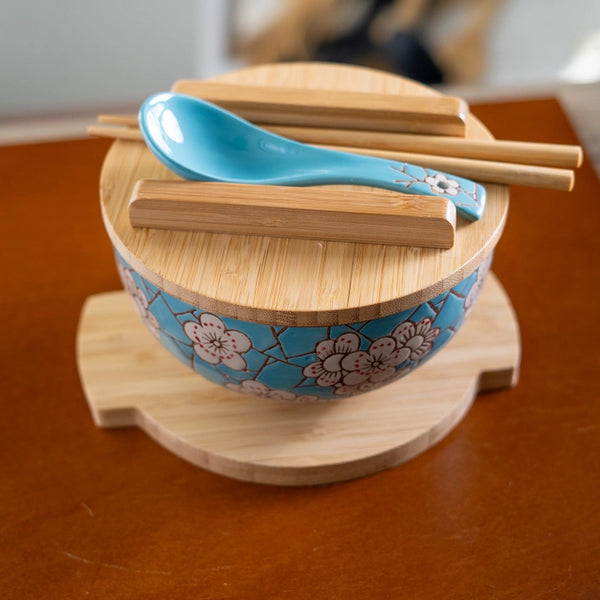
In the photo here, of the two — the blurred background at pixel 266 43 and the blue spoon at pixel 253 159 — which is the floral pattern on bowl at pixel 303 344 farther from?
the blurred background at pixel 266 43

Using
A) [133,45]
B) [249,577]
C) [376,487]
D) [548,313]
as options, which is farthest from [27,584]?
[133,45]

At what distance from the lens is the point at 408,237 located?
1.92 ft

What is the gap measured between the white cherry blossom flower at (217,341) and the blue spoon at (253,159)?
11cm

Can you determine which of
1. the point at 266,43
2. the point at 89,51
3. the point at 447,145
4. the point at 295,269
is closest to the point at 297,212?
the point at 295,269

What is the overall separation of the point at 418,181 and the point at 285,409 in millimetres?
229

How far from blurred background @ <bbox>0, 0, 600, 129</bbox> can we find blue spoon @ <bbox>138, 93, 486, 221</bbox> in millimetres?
540

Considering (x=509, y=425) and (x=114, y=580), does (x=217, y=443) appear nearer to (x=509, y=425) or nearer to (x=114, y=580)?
(x=114, y=580)

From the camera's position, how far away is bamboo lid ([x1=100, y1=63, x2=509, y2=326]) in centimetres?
56

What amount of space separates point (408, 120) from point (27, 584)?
17.9 inches

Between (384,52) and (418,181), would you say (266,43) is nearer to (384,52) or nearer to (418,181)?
(384,52)

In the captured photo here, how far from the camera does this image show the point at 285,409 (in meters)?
0.73

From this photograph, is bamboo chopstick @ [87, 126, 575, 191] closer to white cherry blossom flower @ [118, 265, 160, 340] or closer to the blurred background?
white cherry blossom flower @ [118, 265, 160, 340]

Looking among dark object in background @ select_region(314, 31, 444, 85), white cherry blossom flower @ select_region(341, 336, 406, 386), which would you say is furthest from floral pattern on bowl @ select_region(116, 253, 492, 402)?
dark object in background @ select_region(314, 31, 444, 85)

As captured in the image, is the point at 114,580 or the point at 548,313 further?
the point at 548,313
